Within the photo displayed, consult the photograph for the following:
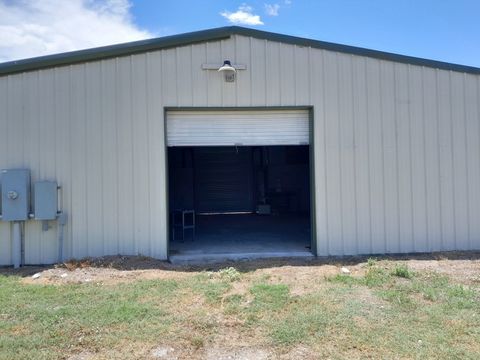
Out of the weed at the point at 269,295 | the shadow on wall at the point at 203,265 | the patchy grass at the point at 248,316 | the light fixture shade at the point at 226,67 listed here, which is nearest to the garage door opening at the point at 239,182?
the shadow on wall at the point at 203,265

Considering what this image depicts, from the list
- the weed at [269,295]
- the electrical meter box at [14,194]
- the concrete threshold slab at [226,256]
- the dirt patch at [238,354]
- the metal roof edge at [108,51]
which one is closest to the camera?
the dirt patch at [238,354]

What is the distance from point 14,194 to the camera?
6430 mm

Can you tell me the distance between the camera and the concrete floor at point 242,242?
282 inches

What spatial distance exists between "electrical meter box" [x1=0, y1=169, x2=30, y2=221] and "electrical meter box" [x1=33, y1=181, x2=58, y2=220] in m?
0.17

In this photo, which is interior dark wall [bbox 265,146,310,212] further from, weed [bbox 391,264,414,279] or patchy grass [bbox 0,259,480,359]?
patchy grass [bbox 0,259,480,359]

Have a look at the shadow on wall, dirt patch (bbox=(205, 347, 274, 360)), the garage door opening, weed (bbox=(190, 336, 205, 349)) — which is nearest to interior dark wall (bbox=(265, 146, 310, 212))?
the garage door opening

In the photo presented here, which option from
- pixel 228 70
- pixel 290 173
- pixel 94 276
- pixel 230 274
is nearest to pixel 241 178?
pixel 290 173

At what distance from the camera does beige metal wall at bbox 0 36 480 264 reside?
22.1 ft

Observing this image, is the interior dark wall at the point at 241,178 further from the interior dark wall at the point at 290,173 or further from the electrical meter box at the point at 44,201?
the electrical meter box at the point at 44,201

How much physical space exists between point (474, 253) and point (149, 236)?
570 cm

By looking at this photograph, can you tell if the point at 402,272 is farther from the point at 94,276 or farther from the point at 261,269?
the point at 94,276

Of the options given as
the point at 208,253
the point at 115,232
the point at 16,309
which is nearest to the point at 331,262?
the point at 208,253

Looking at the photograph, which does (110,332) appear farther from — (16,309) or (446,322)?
(446,322)

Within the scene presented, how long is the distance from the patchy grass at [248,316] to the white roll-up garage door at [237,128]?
2483 millimetres
